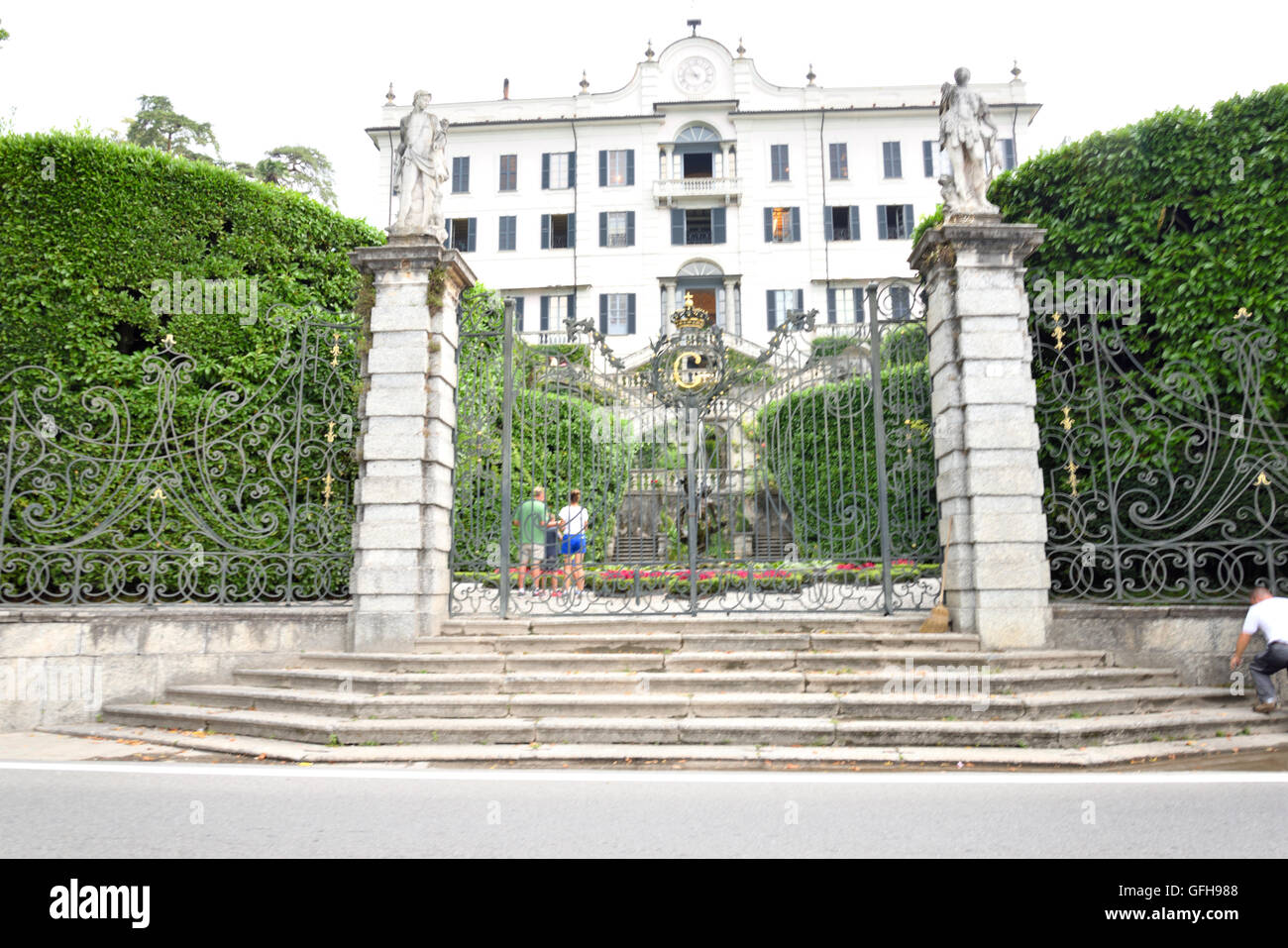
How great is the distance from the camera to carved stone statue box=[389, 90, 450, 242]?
9031 millimetres

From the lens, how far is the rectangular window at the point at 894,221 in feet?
116

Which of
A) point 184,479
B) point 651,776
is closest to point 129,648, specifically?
point 184,479

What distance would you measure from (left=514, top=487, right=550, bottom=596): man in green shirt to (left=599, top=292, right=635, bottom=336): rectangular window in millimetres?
25643

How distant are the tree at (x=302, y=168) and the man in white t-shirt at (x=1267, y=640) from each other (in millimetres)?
35310

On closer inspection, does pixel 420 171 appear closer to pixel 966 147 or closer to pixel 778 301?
pixel 966 147

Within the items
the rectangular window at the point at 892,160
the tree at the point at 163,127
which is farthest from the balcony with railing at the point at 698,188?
the tree at the point at 163,127

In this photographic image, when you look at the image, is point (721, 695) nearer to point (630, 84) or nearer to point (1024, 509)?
point (1024, 509)

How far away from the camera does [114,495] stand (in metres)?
8.58

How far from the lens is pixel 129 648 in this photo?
314 inches

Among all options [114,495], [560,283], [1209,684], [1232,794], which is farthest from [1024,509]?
[560,283]

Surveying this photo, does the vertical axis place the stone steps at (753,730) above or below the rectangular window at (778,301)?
below

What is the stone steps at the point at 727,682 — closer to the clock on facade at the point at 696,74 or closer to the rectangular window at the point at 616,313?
the rectangular window at the point at 616,313

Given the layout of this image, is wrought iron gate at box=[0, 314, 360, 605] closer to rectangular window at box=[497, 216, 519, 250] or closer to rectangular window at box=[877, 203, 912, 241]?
rectangular window at box=[497, 216, 519, 250]

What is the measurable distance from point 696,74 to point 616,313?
12.4 m
